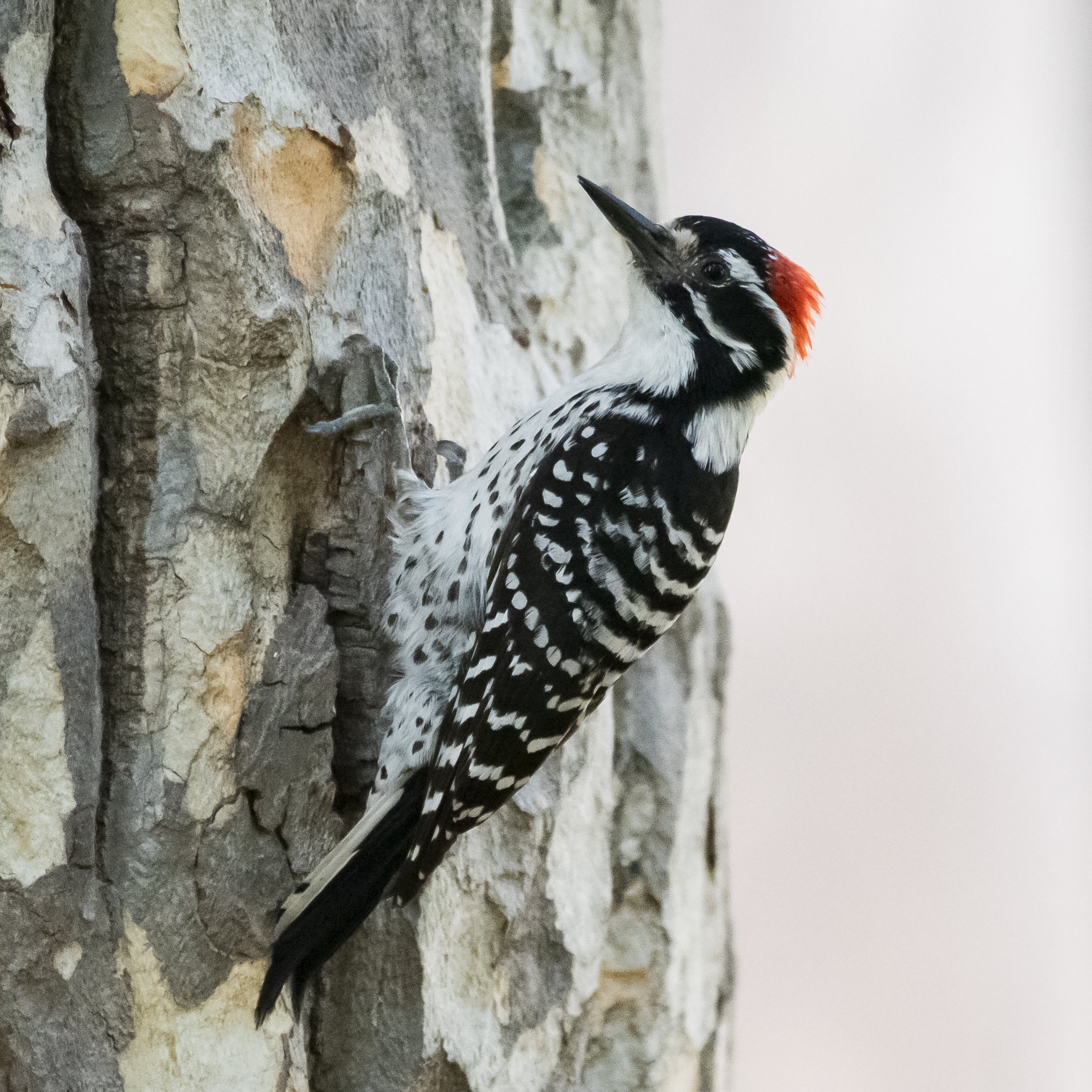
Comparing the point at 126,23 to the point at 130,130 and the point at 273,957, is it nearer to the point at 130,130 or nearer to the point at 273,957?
the point at 130,130

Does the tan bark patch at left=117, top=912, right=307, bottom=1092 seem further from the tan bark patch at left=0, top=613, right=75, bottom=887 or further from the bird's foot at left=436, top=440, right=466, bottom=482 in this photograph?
the bird's foot at left=436, top=440, right=466, bottom=482

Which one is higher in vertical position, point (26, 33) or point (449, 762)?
point (26, 33)

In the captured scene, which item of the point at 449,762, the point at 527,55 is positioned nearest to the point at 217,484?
the point at 449,762

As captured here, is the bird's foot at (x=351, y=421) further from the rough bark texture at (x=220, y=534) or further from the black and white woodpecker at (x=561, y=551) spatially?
the black and white woodpecker at (x=561, y=551)

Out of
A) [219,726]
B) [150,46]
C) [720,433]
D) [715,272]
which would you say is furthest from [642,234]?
[219,726]

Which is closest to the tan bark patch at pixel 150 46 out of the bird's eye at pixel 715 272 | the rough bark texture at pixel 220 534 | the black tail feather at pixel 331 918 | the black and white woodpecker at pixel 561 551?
the rough bark texture at pixel 220 534

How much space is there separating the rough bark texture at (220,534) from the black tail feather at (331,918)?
0.15 feet

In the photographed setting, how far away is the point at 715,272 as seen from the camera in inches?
75.4

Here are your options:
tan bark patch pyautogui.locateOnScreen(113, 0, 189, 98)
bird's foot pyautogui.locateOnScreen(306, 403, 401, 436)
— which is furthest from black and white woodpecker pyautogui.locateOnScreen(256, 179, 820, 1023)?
tan bark patch pyautogui.locateOnScreen(113, 0, 189, 98)

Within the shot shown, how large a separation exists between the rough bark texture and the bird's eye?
49 cm

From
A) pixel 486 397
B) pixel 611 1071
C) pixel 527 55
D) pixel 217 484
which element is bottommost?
pixel 611 1071

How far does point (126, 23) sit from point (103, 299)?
0.38 metres

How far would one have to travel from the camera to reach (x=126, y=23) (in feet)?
4.99

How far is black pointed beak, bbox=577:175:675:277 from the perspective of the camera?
1.92m
